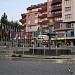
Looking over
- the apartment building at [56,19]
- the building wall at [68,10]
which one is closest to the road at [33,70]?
the apartment building at [56,19]

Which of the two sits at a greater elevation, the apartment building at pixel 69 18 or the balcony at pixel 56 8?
the balcony at pixel 56 8

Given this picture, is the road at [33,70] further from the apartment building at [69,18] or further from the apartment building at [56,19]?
the apartment building at [69,18]

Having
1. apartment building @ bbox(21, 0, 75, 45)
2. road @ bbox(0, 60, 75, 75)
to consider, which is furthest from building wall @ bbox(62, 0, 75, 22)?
road @ bbox(0, 60, 75, 75)

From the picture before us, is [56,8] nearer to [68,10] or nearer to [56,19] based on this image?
[56,19]

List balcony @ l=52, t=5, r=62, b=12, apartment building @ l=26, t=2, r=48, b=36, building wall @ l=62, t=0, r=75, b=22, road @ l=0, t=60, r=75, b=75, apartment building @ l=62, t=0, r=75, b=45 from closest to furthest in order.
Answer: road @ l=0, t=60, r=75, b=75
apartment building @ l=62, t=0, r=75, b=45
building wall @ l=62, t=0, r=75, b=22
balcony @ l=52, t=5, r=62, b=12
apartment building @ l=26, t=2, r=48, b=36

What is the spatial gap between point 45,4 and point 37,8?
1162 cm

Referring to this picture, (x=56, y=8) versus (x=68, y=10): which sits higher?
(x=56, y=8)

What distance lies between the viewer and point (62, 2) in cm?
10994

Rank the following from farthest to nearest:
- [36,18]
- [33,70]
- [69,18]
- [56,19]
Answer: [36,18] < [56,19] < [69,18] < [33,70]

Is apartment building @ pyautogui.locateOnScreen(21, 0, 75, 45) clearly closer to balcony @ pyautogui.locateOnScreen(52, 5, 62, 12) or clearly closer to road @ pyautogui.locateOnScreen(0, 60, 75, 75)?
balcony @ pyautogui.locateOnScreen(52, 5, 62, 12)

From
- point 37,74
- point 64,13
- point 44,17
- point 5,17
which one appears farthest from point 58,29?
point 37,74

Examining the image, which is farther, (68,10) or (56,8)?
(56,8)

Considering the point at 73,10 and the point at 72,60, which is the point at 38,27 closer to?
the point at 73,10

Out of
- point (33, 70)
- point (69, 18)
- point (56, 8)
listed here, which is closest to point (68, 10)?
point (69, 18)
